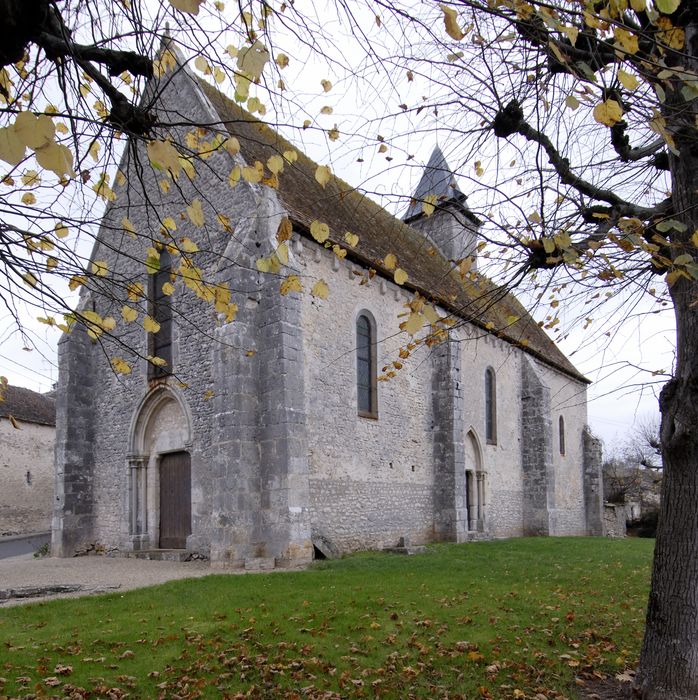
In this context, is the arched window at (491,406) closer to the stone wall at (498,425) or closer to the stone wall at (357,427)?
the stone wall at (498,425)

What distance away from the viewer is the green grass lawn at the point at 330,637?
5.10 m

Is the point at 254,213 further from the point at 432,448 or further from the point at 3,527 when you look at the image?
the point at 3,527

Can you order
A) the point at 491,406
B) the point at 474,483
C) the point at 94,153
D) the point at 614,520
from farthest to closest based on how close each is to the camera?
the point at 614,520, the point at 491,406, the point at 474,483, the point at 94,153

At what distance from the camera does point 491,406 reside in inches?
Answer: 806

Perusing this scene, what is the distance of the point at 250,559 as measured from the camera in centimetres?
1114

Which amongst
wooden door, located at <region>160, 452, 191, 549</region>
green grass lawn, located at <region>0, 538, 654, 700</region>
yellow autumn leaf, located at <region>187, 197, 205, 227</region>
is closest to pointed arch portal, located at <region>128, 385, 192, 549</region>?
wooden door, located at <region>160, 452, 191, 549</region>

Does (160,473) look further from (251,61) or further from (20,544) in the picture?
(251,61)

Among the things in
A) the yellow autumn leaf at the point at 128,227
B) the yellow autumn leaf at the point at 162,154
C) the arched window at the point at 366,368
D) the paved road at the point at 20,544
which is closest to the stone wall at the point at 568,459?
the arched window at the point at 366,368

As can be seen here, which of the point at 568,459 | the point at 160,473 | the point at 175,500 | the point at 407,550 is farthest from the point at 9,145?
the point at 568,459

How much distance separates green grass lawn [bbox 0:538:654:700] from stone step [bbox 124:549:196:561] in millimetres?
3384

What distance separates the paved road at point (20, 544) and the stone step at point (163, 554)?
214 inches

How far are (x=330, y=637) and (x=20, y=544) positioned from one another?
1948 centimetres

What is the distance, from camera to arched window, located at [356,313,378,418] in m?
14.7

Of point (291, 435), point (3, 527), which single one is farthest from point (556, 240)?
point (3, 527)
